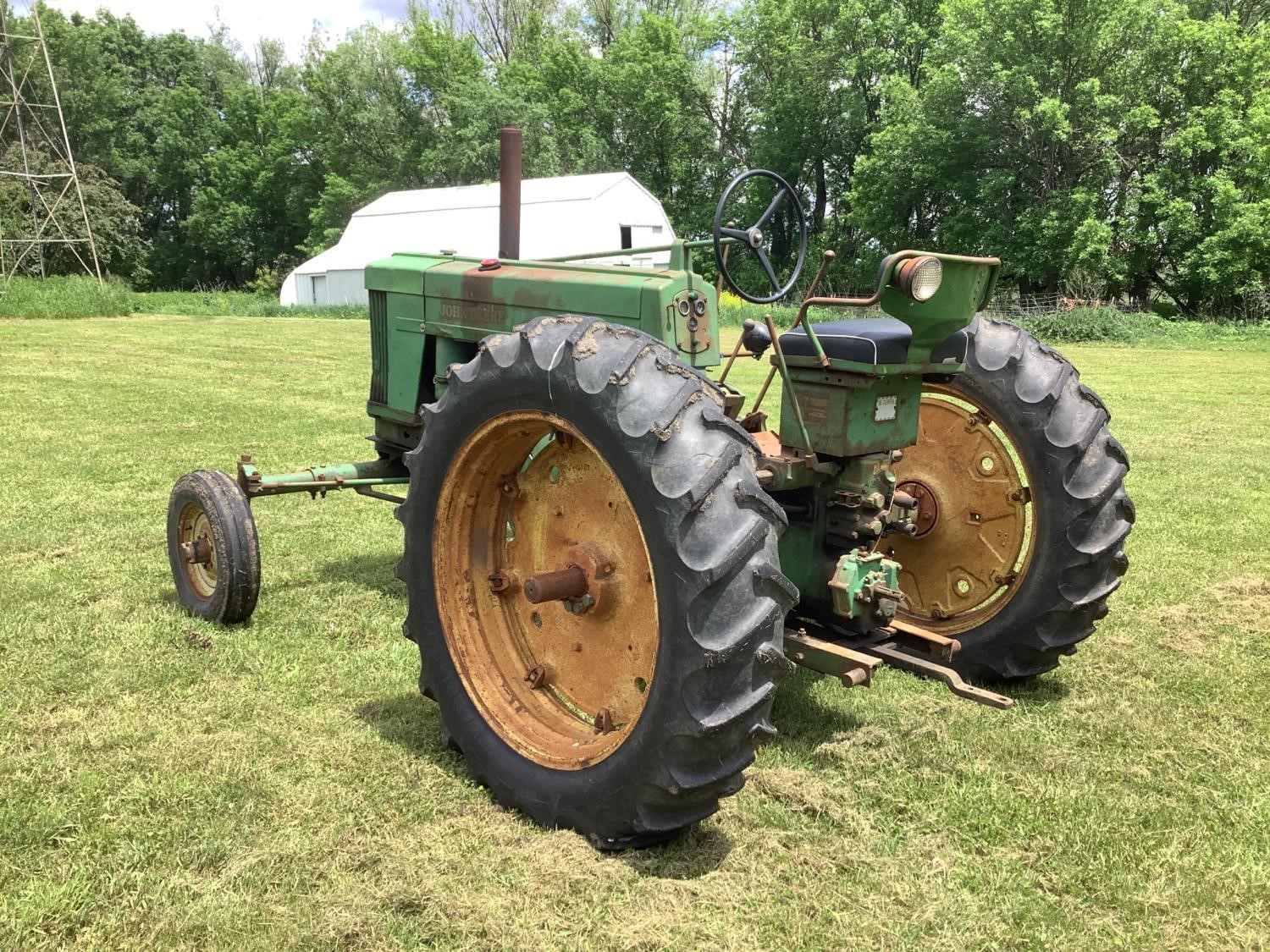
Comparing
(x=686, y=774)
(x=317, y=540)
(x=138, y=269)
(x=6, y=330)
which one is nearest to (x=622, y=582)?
(x=686, y=774)

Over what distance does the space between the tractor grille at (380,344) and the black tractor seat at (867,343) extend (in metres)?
2.08

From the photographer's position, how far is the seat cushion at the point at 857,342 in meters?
2.92

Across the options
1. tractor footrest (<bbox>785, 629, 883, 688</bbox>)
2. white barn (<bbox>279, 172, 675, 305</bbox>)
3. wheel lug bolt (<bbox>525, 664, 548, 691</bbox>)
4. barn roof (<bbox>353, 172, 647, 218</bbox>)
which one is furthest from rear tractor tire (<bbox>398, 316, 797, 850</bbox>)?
barn roof (<bbox>353, 172, 647, 218</bbox>)

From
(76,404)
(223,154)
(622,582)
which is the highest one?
(223,154)

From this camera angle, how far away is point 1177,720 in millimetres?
3320

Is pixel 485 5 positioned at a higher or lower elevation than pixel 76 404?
higher

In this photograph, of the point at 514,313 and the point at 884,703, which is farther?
the point at 514,313

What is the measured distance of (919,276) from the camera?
2.61 metres

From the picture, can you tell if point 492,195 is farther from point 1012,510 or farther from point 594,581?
point 594,581

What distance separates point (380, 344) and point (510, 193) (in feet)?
3.21

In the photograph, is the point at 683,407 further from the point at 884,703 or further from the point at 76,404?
the point at 76,404

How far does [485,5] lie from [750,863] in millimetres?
54840

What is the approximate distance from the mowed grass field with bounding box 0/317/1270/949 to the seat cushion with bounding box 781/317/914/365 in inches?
49.6

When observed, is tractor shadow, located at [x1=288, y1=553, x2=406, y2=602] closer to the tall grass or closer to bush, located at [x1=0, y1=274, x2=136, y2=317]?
bush, located at [x1=0, y1=274, x2=136, y2=317]
